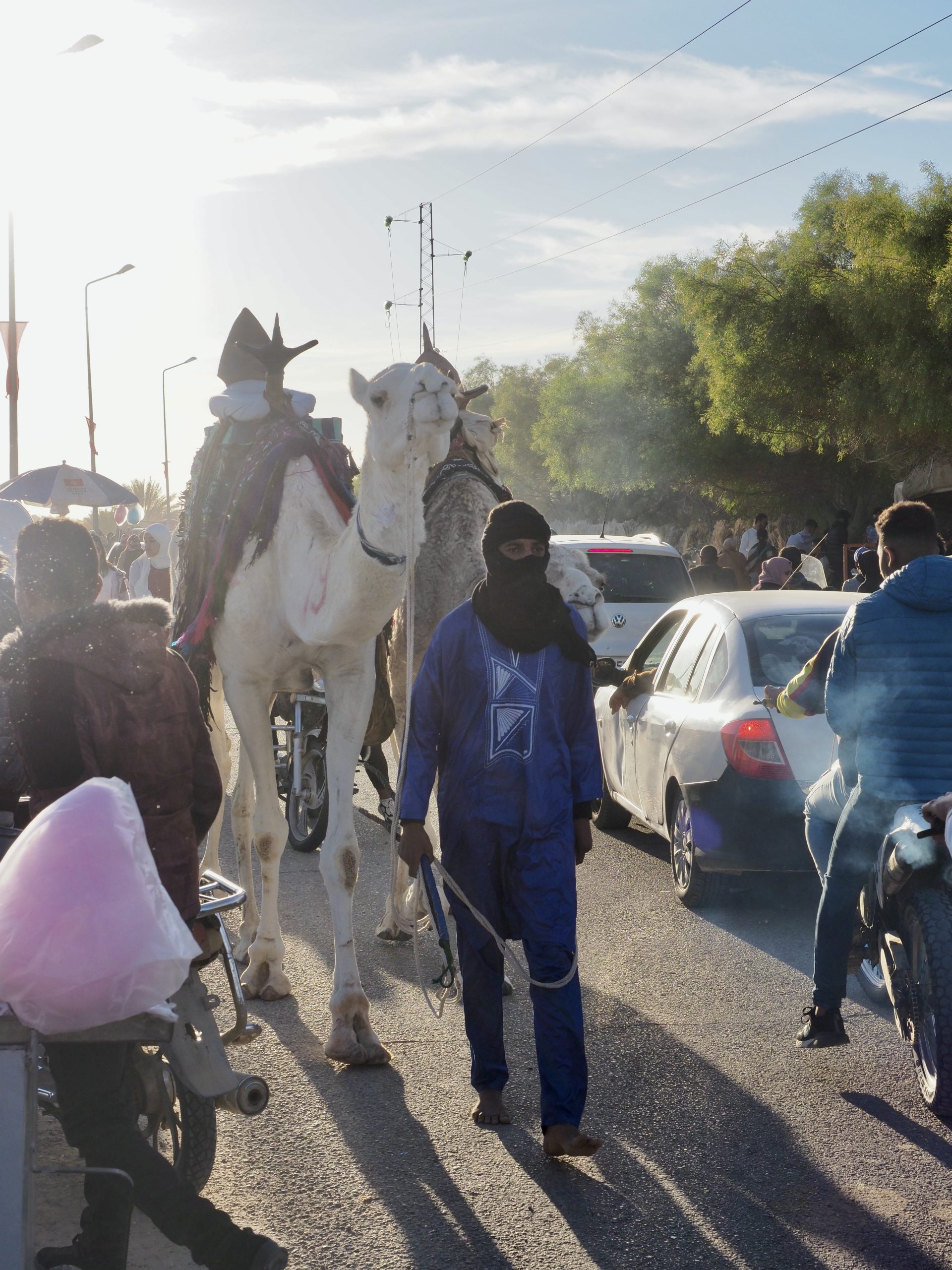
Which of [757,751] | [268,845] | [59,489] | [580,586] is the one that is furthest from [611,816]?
[59,489]

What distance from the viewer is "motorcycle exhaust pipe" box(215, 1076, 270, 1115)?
153 inches

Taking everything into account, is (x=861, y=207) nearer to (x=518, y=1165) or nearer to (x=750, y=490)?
(x=750, y=490)

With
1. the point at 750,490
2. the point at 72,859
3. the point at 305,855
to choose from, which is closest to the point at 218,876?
the point at 72,859

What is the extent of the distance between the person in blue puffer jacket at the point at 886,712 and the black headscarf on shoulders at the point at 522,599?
1.06 meters

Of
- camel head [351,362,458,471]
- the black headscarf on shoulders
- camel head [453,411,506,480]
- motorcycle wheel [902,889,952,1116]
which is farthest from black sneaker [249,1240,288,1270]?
camel head [453,411,506,480]

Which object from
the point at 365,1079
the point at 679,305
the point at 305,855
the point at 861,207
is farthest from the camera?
the point at 679,305

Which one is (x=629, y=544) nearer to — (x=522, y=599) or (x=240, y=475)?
(x=240, y=475)

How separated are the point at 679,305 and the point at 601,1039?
51.0 meters

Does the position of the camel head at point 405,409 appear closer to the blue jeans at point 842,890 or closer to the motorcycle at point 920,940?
the blue jeans at point 842,890

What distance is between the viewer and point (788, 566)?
15211 mm

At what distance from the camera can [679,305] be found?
2156 inches

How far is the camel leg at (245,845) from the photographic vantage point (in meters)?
7.21

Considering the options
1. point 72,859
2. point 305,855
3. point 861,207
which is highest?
point 861,207

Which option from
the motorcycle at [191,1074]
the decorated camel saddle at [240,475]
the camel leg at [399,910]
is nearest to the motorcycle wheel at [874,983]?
the camel leg at [399,910]
